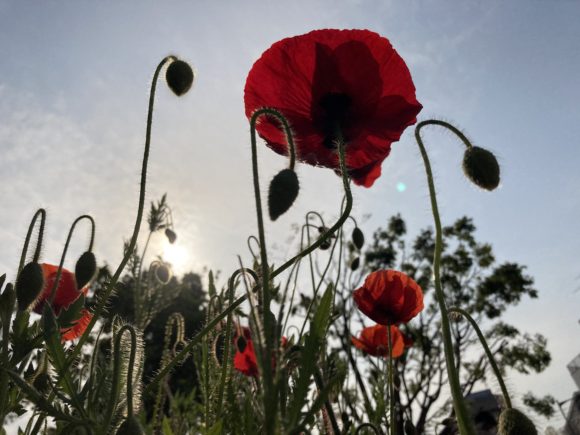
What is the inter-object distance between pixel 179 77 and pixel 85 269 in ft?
2.02

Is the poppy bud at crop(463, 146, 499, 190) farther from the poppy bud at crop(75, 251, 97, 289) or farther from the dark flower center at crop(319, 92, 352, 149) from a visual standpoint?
the poppy bud at crop(75, 251, 97, 289)

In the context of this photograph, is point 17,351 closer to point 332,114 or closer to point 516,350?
point 332,114

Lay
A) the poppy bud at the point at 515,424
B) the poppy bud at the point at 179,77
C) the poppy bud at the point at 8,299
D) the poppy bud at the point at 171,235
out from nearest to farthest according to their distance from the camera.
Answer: the poppy bud at the point at 515,424 < the poppy bud at the point at 8,299 < the poppy bud at the point at 179,77 < the poppy bud at the point at 171,235

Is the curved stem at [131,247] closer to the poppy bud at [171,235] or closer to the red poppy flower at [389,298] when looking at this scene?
the red poppy flower at [389,298]

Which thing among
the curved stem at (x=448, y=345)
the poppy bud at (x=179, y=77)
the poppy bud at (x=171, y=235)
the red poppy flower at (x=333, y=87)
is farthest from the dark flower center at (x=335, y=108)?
the poppy bud at (x=171, y=235)

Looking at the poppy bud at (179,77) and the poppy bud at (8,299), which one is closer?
the poppy bud at (8,299)

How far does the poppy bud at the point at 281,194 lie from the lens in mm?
907

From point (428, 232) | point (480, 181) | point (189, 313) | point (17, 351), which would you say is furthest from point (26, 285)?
point (189, 313)

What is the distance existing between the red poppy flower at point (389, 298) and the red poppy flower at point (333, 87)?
759mm

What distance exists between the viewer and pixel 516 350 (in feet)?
→ 30.1

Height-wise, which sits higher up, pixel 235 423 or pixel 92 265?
pixel 92 265

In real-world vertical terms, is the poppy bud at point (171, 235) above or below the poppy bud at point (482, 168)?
above

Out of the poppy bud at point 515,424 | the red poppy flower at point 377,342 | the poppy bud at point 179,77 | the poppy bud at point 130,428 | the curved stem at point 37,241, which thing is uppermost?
the poppy bud at point 179,77

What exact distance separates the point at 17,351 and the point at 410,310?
4.35 ft
